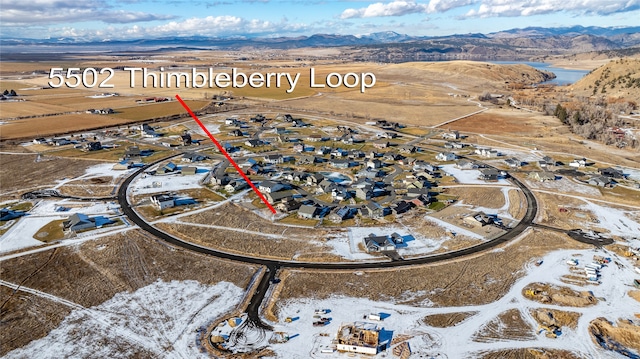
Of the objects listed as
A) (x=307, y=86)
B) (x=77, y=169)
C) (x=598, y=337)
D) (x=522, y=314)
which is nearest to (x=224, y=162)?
(x=77, y=169)

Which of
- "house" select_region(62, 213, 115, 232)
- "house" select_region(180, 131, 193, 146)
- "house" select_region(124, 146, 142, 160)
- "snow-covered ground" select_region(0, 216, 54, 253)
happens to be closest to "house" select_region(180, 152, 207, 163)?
"house" select_region(124, 146, 142, 160)

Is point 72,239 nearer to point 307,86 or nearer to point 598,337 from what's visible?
point 598,337

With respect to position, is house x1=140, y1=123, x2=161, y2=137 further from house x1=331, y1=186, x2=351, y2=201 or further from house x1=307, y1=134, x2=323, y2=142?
Answer: house x1=331, y1=186, x2=351, y2=201

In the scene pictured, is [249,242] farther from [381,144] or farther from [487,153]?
[487,153]

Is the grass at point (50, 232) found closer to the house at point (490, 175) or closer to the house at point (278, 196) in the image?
the house at point (278, 196)

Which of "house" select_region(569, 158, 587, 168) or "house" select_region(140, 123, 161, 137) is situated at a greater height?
"house" select_region(140, 123, 161, 137)
